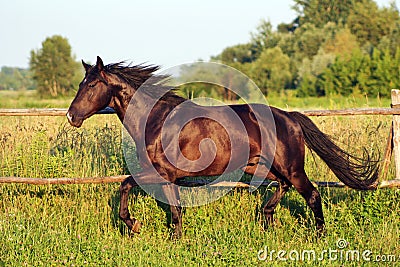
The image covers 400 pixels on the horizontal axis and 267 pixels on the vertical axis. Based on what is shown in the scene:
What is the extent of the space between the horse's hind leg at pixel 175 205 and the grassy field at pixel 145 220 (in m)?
0.14

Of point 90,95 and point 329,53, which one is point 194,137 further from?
point 329,53

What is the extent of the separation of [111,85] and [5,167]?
2.43 meters

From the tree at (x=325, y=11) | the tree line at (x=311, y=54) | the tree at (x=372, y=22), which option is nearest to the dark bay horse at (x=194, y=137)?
the tree line at (x=311, y=54)

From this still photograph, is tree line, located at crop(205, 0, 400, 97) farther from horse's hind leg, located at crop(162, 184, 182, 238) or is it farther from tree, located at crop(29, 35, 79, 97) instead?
horse's hind leg, located at crop(162, 184, 182, 238)

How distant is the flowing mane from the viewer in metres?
5.97

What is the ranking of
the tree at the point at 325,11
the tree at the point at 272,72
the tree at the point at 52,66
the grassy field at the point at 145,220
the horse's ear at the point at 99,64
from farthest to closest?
the tree at the point at 325,11
the tree at the point at 52,66
the tree at the point at 272,72
the horse's ear at the point at 99,64
the grassy field at the point at 145,220

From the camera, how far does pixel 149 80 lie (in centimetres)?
604

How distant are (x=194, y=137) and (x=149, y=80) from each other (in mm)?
900

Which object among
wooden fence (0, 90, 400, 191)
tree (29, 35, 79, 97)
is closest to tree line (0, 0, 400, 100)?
tree (29, 35, 79, 97)

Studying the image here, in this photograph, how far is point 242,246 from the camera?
5.26 m

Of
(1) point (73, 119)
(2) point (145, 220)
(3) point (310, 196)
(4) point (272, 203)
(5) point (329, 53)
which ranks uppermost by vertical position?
(5) point (329, 53)

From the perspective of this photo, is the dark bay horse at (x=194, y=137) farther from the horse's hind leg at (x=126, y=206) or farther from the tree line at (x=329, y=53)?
the tree line at (x=329, y=53)

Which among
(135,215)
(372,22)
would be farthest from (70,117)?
(372,22)

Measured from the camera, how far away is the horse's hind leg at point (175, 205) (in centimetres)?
580
